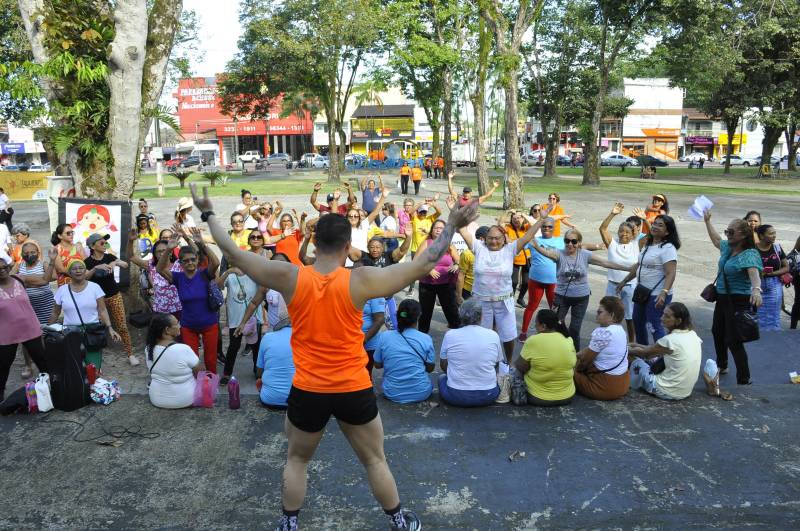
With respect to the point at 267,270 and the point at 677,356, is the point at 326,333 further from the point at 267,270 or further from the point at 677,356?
the point at 677,356

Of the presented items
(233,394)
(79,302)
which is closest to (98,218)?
(79,302)

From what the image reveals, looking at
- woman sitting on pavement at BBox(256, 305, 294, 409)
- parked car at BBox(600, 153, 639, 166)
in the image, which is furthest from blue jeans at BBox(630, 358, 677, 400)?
parked car at BBox(600, 153, 639, 166)

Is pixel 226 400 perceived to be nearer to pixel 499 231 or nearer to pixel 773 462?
pixel 499 231

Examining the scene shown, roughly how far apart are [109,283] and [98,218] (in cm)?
143

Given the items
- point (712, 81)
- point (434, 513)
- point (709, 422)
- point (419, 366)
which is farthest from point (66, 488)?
point (712, 81)

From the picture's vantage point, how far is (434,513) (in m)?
4.09

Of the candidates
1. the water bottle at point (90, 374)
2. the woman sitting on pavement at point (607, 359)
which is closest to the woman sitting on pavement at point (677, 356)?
the woman sitting on pavement at point (607, 359)

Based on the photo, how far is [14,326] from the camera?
596 cm

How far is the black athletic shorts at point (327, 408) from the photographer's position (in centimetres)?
336

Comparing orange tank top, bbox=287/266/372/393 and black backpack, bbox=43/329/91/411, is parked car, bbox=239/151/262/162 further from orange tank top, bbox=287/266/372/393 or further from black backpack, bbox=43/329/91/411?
orange tank top, bbox=287/266/372/393

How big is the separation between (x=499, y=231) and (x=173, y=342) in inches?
135

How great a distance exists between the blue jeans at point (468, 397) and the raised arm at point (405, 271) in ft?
8.54

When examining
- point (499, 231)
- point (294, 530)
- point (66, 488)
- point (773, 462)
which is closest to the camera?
point (294, 530)

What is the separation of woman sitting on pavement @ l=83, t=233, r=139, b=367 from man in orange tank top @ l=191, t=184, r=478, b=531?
177 inches
